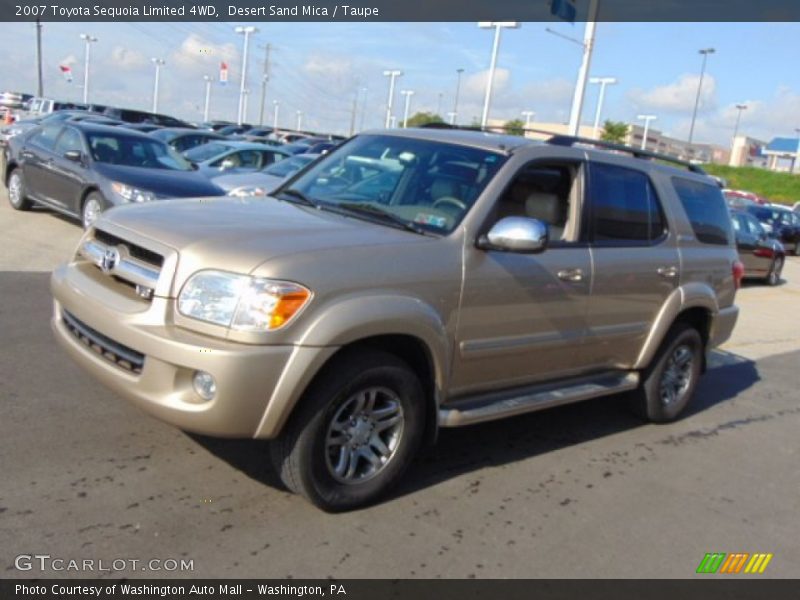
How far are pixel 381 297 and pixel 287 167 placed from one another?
10461 mm

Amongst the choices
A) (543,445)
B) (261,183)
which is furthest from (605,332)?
(261,183)

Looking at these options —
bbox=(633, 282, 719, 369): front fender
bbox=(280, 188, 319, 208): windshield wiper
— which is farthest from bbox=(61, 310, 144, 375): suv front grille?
bbox=(633, 282, 719, 369): front fender

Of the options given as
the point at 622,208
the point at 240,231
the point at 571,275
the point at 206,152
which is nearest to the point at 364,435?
the point at 240,231

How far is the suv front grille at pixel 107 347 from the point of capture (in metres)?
3.58

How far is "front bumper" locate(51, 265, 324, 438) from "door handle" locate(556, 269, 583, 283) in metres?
1.81

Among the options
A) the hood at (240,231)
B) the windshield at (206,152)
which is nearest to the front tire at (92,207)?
the windshield at (206,152)

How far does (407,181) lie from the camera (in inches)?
181

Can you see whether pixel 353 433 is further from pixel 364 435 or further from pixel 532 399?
pixel 532 399

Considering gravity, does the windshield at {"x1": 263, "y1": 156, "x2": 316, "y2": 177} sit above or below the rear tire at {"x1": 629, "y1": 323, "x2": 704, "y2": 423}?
above

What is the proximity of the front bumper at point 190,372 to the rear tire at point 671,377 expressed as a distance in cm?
325

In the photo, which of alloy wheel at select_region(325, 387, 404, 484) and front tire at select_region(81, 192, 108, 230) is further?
front tire at select_region(81, 192, 108, 230)

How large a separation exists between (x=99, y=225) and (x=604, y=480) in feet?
10.8

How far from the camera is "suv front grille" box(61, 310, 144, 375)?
3.58 m
